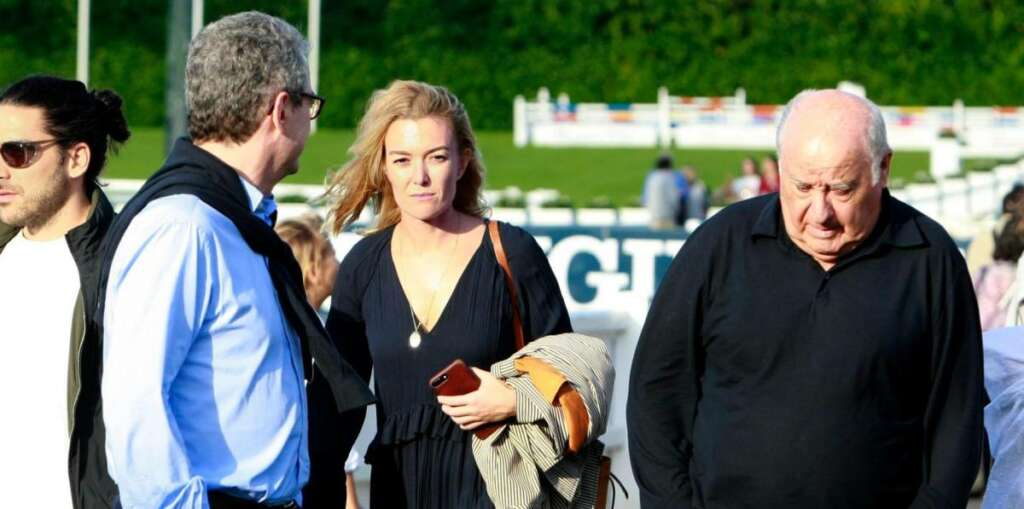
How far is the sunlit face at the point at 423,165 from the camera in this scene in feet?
15.0

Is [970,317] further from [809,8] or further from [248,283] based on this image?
[809,8]

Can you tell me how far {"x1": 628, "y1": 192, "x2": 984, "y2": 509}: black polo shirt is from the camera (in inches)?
145

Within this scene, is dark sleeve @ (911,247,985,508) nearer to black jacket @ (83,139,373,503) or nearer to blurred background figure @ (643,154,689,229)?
black jacket @ (83,139,373,503)

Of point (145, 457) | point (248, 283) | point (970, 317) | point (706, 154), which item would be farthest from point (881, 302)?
point (706, 154)

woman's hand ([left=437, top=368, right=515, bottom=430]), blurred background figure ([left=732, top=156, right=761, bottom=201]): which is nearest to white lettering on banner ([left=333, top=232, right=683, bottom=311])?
woman's hand ([left=437, top=368, right=515, bottom=430])

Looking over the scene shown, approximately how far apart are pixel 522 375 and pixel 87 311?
1.10 m

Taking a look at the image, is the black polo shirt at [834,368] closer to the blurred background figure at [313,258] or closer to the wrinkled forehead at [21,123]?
the wrinkled forehead at [21,123]

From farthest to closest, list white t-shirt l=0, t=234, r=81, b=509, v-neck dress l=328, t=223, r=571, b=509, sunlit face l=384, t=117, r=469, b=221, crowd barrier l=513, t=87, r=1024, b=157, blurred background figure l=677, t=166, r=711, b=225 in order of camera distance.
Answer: crowd barrier l=513, t=87, r=1024, b=157 → blurred background figure l=677, t=166, r=711, b=225 → sunlit face l=384, t=117, r=469, b=221 → v-neck dress l=328, t=223, r=571, b=509 → white t-shirt l=0, t=234, r=81, b=509

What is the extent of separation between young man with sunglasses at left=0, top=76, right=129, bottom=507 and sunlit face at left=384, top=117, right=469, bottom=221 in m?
0.85

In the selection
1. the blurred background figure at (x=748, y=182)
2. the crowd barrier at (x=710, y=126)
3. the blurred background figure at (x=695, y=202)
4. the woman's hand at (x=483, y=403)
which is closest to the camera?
the woman's hand at (x=483, y=403)

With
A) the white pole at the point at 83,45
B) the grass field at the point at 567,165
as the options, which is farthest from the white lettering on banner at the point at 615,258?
the white pole at the point at 83,45

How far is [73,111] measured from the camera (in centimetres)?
392

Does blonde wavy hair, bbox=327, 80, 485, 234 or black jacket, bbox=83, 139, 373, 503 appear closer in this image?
black jacket, bbox=83, 139, 373, 503

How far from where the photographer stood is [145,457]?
312 centimetres
